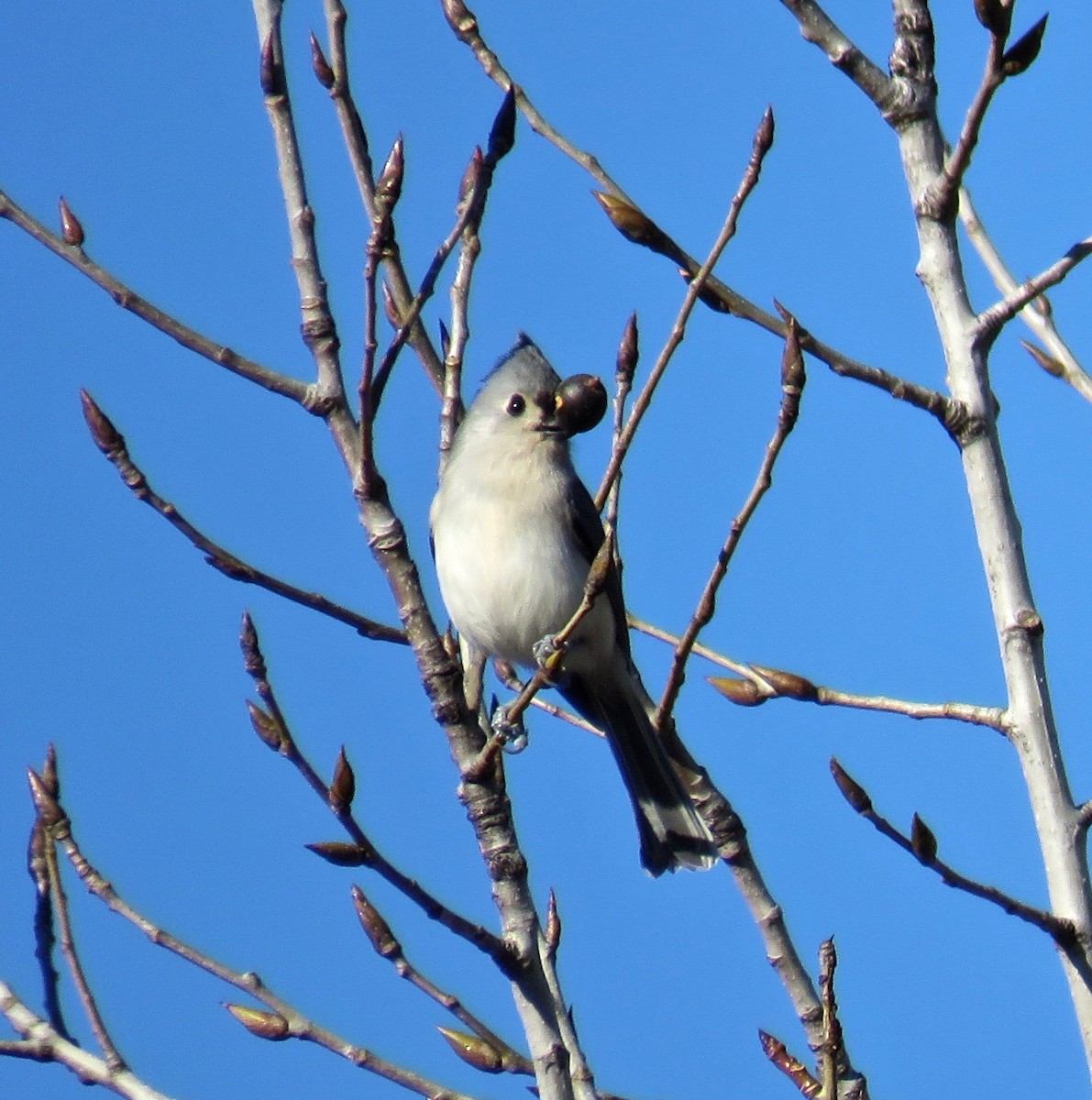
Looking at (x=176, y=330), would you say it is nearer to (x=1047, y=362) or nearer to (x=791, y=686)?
(x=791, y=686)

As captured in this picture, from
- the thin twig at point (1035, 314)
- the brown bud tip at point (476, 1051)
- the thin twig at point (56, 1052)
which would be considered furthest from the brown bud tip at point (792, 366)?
the thin twig at point (56, 1052)

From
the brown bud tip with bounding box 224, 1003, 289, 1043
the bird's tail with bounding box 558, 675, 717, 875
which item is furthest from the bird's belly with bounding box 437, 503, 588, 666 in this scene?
the brown bud tip with bounding box 224, 1003, 289, 1043

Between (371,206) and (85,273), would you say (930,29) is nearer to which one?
(371,206)

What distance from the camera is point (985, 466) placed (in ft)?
8.69

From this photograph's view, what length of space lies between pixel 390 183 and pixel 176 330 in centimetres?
A: 40

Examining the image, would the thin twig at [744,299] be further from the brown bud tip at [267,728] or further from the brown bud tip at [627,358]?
the brown bud tip at [267,728]

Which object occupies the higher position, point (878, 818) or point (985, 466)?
point (985, 466)

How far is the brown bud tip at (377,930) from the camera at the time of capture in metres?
2.52

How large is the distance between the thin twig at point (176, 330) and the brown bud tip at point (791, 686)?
42.5 inches

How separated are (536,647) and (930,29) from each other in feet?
6.41

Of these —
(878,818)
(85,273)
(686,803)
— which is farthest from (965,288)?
(686,803)

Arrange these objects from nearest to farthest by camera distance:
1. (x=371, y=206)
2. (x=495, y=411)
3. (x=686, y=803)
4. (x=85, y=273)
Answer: (x=85, y=273), (x=371, y=206), (x=686, y=803), (x=495, y=411)

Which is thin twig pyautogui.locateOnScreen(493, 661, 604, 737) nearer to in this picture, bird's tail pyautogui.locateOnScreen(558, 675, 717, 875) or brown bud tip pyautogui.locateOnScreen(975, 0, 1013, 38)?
bird's tail pyautogui.locateOnScreen(558, 675, 717, 875)

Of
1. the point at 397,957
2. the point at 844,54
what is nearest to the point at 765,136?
the point at 844,54
